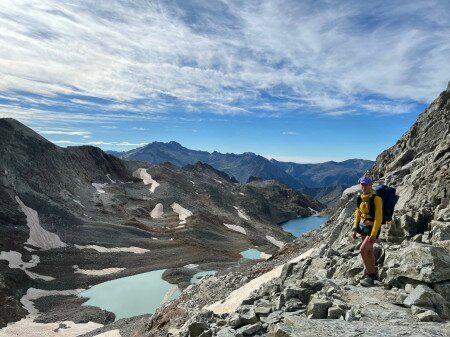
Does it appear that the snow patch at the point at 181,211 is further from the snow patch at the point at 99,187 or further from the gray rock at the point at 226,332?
the gray rock at the point at 226,332

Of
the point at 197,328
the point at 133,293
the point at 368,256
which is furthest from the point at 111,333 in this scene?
the point at 368,256

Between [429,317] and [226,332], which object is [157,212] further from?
[429,317]

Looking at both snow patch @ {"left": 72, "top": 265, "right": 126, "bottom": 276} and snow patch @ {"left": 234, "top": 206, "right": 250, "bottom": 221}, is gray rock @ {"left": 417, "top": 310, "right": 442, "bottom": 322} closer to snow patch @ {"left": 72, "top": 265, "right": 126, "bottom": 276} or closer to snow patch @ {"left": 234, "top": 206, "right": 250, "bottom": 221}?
snow patch @ {"left": 72, "top": 265, "right": 126, "bottom": 276}

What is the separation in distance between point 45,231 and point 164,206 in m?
58.2

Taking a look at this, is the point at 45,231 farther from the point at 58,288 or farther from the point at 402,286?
the point at 402,286

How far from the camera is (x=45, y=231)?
3693 inches

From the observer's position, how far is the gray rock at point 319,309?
1145 centimetres

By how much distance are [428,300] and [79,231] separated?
327ft

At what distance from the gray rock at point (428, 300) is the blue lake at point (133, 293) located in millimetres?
47879

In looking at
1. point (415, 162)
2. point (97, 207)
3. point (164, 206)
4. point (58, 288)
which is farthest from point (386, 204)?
point (164, 206)

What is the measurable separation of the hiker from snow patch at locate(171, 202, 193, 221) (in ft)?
386

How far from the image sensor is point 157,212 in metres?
141

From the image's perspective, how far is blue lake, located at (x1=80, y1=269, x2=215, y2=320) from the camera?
5816 centimetres

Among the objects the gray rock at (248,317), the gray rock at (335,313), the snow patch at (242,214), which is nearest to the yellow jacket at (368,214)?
the gray rock at (335,313)
